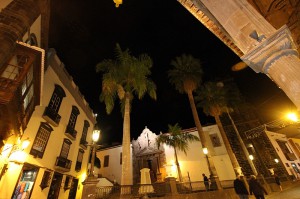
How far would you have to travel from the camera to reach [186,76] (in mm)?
22062

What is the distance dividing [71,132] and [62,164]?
3291 millimetres

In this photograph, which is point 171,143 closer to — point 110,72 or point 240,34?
point 110,72

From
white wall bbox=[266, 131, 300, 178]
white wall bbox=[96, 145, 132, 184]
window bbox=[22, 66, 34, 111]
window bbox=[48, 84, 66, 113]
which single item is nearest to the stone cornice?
window bbox=[22, 66, 34, 111]

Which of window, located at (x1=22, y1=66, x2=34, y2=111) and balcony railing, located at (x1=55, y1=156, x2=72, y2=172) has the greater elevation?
window, located at (x1=22, y1=66, x2=34, y2=111)

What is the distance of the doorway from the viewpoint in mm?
13587

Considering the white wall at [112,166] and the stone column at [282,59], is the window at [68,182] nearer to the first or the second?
the white wall at [112,166]

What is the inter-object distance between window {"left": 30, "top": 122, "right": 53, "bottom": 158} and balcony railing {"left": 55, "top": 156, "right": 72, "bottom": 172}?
81.2 inches

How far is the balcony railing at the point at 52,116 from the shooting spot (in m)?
12.9

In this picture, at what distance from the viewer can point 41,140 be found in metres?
12.7

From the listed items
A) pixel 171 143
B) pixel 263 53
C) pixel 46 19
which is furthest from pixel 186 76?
pixel 263 53

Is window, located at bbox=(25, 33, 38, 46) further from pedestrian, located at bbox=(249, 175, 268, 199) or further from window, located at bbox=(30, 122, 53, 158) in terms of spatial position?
pedestrian, located at bbox=(249, 175, 268, 199)

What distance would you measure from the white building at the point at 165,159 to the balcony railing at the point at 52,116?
60.0ft

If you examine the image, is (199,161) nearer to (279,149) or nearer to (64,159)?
(279,149)

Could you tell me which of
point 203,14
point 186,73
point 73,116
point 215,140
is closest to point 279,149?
point 215,140
